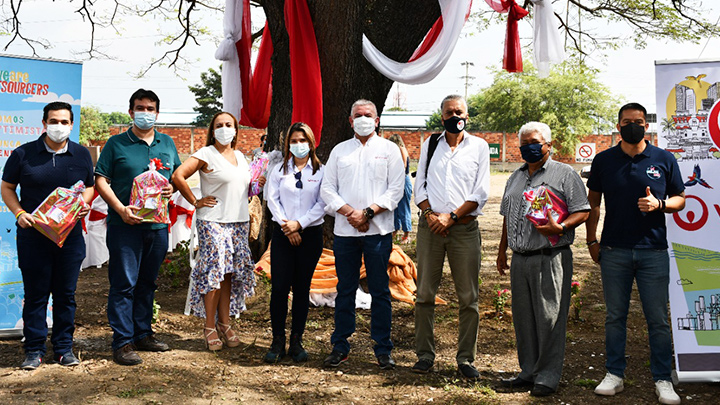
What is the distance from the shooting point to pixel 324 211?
484cm

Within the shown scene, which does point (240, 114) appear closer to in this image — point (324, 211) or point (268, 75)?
point (268, 75)

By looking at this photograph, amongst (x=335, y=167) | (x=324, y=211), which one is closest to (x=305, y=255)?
(x=324, y=211)

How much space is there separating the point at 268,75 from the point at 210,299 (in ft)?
11.1

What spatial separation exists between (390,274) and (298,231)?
214 centimetres

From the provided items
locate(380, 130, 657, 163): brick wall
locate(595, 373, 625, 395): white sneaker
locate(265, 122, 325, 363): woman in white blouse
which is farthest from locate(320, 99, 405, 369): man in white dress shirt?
locate(380, 130, 657, 163): brick wall

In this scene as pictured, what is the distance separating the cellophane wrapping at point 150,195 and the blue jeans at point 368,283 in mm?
1345

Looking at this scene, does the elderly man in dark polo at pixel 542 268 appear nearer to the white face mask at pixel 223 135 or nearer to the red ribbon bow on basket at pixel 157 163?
the white face mask at pixel 223 135

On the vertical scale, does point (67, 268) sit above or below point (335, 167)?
below

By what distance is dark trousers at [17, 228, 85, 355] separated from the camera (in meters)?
4.64

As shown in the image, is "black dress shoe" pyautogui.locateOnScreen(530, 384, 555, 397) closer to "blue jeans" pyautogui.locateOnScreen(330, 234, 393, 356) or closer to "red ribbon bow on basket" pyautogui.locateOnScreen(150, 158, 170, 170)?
"blue jeans" pyautogui.locateOnScreen(330, 234, 393, 356)

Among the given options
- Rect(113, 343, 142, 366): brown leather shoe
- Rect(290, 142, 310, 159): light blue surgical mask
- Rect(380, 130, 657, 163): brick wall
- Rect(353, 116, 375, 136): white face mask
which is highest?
Rect(380, 130, 657, 163): brick wall

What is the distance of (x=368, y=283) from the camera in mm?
4855

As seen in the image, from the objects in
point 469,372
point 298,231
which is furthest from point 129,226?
point 469,372

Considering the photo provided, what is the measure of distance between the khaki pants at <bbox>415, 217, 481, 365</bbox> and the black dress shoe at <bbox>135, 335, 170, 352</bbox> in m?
2.04
